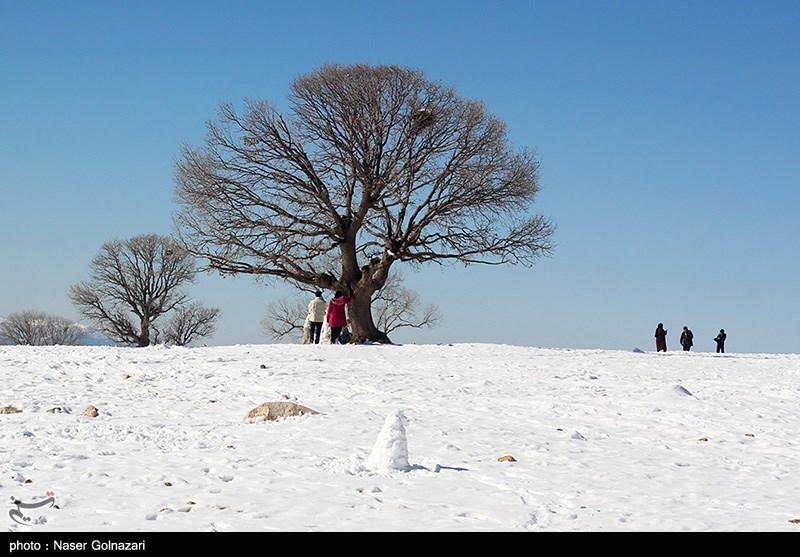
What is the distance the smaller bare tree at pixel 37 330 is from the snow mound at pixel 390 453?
55.8 m

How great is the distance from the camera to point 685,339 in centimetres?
3803

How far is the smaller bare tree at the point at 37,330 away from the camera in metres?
59.8

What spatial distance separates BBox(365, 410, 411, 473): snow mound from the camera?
777 cm

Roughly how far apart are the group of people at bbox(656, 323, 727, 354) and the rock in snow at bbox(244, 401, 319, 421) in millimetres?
27748

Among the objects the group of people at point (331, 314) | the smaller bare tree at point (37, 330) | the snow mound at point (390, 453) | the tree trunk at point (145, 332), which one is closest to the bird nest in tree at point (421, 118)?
the group of people at point (331, 314)

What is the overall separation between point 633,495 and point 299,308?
50.5 meters

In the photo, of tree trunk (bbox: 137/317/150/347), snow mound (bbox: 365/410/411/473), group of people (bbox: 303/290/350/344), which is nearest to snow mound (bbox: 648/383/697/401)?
snow mound (bbox: 365/410/411/473)

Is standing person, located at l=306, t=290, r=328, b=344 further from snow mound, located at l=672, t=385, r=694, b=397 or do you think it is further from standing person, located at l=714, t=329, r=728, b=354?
standing person, located at l=714, t=329, r=728, b=354

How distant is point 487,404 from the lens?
1254cm

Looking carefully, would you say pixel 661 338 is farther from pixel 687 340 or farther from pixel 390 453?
pixel 390 453

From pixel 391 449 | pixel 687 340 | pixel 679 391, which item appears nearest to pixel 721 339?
pixel 687 340

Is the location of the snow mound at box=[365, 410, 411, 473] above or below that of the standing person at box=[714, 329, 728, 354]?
below
